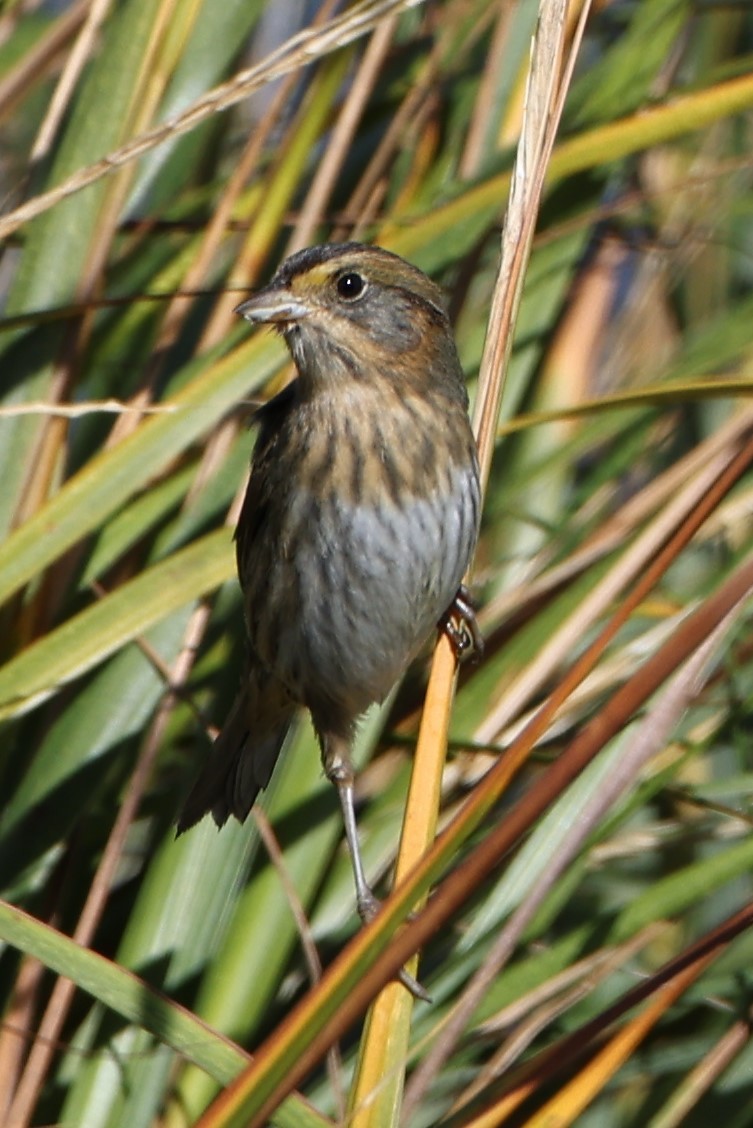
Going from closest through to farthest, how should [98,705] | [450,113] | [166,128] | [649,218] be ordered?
[166,128]
[98,705]
[450,113]
[649,218]

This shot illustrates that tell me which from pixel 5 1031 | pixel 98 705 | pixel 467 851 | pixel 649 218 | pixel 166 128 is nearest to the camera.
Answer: pixel 166 128

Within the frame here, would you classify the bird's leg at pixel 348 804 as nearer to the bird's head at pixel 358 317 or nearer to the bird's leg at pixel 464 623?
the bird's leg at pixel 464 623

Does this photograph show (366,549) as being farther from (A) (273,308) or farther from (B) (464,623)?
(A) (273,308)

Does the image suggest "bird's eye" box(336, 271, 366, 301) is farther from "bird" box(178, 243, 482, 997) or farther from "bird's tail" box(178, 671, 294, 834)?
"bird's tail" box(178, 671, 294, 834)

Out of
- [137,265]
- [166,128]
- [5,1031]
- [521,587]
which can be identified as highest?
[137,265]

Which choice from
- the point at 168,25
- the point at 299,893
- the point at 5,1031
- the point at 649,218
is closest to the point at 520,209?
the point at 168,25

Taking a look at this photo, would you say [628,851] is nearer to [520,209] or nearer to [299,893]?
[299,893]

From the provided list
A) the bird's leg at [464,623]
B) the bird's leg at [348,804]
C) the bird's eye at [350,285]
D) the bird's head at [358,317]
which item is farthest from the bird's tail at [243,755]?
the bird's eye at [350,285]
